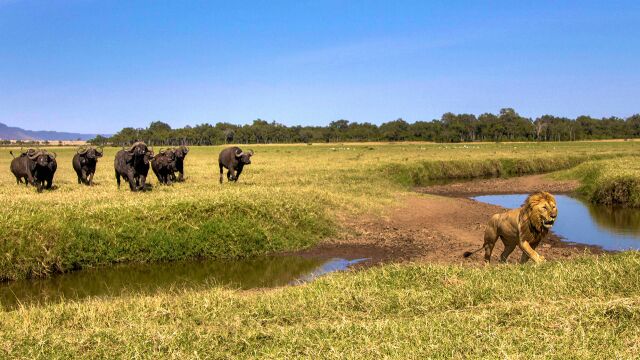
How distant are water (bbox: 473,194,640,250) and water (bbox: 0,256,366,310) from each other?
7.20m

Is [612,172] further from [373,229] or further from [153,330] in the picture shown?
[153,330]

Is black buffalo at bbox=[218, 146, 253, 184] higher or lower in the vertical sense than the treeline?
lower

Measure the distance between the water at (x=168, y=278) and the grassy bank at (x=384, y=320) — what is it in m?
2.54

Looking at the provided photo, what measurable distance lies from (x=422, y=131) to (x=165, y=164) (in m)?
110

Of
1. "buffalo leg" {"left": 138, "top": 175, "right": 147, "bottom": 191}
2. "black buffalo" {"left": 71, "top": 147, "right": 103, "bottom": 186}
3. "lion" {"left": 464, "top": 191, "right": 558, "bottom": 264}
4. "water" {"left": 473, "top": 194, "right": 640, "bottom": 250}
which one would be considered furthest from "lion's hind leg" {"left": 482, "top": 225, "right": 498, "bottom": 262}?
"black buffalo" {"left": 71, "top": 147, "right": 103, "bottom": 186}

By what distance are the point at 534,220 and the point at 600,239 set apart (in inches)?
313

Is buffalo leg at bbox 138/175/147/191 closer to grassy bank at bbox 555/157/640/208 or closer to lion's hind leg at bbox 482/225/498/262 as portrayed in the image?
lion's hind leg at bbox 482/225/498/262

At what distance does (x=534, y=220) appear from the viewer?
7758 mm

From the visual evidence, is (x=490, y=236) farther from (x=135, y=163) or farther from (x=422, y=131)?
(x=422, y=131)

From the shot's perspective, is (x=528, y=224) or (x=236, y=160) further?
(x=236, y=160)

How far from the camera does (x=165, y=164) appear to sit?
20.5 metres

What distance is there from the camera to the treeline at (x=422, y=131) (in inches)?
4591

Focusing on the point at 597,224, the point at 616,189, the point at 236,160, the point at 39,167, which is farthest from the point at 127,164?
the point at 616,189

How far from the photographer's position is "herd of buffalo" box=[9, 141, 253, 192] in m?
18.0
